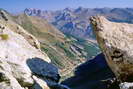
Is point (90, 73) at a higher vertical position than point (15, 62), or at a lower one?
lower

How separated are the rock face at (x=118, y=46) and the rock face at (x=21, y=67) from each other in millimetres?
6030

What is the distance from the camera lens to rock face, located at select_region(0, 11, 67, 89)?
26.0 meters

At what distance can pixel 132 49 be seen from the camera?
98.6 feet

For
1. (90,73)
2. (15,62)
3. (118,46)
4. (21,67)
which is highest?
(118,46)

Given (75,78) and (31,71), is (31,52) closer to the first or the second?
(31,71)

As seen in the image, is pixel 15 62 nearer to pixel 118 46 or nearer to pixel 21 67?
pixel 21 67

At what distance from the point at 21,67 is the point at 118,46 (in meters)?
9.22

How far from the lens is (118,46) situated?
100 ft

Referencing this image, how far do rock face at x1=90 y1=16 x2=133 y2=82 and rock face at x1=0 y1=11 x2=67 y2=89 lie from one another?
237 inches

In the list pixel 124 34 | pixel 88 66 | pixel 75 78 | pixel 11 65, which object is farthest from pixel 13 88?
pixel 88 66

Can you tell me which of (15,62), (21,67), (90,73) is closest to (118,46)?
(21,67)

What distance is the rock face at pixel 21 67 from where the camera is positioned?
26.0 meters

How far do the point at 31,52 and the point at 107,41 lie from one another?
9.48 metres

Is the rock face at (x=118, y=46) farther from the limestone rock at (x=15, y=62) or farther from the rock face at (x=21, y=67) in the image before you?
the limestone rock at (x=15, y=62)
